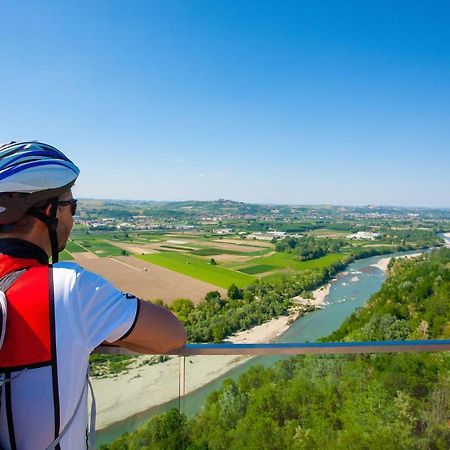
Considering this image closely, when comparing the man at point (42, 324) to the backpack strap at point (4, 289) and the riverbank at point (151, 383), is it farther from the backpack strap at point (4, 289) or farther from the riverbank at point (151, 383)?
the riverbank at point (151, 383)

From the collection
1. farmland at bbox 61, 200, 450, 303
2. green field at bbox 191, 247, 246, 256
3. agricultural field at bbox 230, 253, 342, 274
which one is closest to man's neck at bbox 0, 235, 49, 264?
farmland at bbox 61, 200, 450, 303

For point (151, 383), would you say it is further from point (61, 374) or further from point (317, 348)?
point (61, 374)

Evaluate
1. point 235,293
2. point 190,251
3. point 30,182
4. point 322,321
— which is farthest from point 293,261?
point 30,182

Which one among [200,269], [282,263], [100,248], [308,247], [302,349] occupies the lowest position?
[282,263]

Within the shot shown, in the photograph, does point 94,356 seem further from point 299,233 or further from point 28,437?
point 299,233

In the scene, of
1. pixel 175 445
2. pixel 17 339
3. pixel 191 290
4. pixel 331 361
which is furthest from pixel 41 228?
pixel 191 290

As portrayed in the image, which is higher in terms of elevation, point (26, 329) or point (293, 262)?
point (26, 329)
